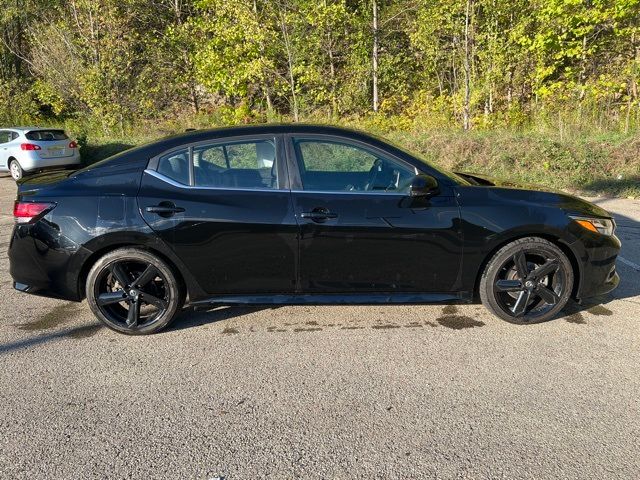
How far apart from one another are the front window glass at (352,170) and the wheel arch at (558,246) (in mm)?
843

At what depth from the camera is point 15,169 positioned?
504 inches

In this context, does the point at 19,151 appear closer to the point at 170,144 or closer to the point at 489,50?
the point at 170,144

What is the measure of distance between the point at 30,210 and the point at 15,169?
444 inches

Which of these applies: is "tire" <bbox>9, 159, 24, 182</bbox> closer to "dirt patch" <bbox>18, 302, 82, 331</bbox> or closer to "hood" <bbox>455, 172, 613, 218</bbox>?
"dirt patch" <bbox>18, 302, 82, 331</bbox>

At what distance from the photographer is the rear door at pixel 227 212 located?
348cm

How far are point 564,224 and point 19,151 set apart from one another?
1362cm

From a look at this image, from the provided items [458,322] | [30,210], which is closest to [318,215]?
[458,322]

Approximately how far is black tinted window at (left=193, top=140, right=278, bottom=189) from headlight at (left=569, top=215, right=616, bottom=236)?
2.40 metres

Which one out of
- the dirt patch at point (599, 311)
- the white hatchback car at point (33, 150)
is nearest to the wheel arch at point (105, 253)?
the dirt patch at point (599, 311)

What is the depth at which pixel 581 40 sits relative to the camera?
12.5 m

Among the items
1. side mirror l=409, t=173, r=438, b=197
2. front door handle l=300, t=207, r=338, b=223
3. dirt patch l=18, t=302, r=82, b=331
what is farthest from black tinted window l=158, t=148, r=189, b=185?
side mirror l=409, t=173, r=438, b=197

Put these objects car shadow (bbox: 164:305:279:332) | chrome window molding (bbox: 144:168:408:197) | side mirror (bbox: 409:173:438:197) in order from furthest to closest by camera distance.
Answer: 1. car shadow (bbox: 164:305:279:332)
2. chrome window molding (bbox: 144:168:408:197)
3. side mirror (bbox: 409:173:438:197)

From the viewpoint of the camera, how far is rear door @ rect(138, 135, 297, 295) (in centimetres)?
348

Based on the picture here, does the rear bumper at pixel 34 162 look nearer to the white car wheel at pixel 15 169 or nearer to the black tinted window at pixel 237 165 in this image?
the white car wheel at pixel 15 169
